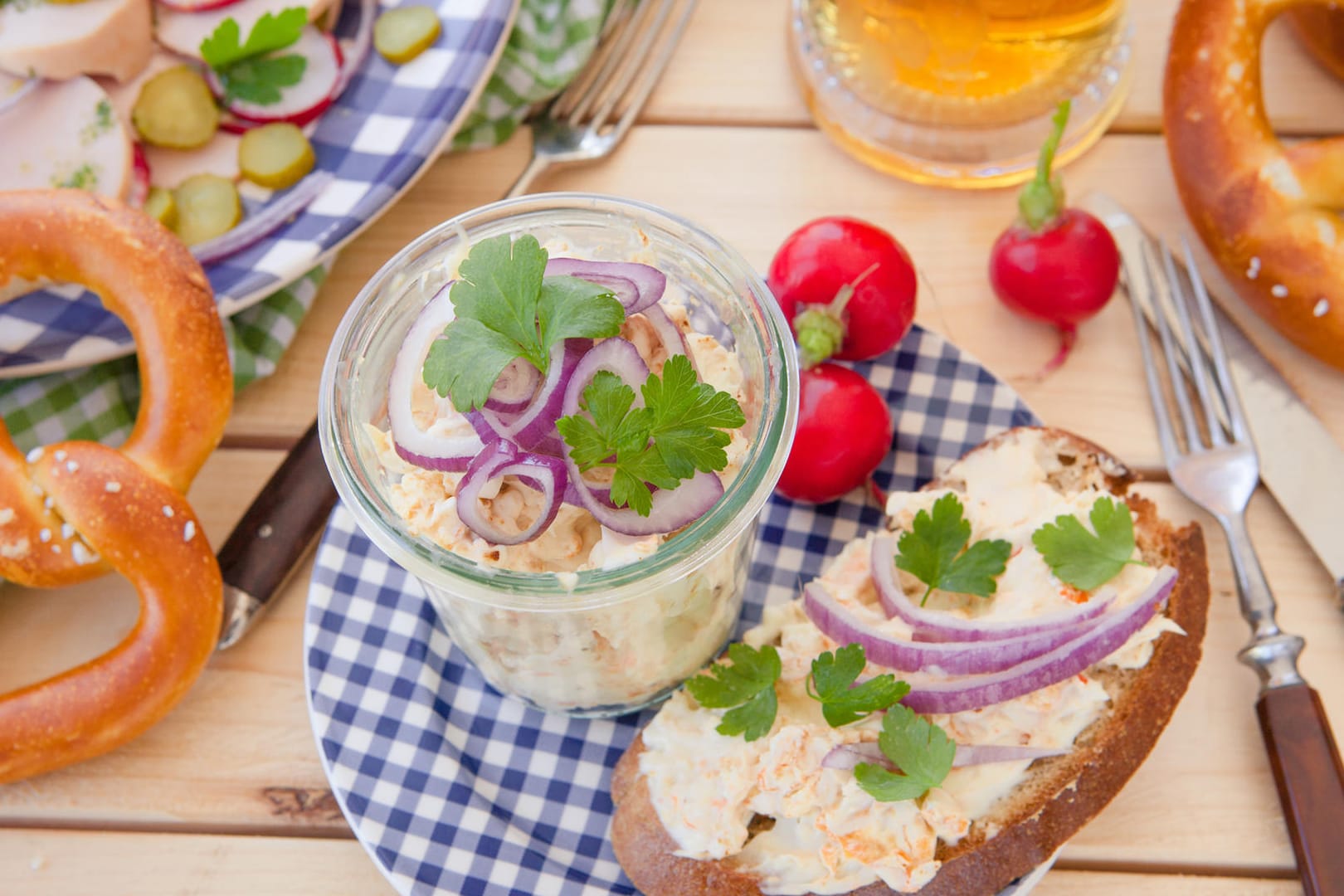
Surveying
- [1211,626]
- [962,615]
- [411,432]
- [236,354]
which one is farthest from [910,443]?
[236,354]

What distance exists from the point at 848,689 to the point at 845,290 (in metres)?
0.74

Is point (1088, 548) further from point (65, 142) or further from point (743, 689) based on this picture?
point (65, 142)

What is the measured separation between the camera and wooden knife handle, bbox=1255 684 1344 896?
1907 millimetres

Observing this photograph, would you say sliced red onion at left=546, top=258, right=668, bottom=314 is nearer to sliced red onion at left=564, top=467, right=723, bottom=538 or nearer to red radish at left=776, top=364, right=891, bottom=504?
sliced red onion at left=564, top=467, right=723, bottom=538

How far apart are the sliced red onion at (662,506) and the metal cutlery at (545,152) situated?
2.81 ft

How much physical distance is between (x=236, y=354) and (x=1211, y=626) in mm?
1958

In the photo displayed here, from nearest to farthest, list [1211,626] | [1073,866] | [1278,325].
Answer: [1073,866], [1211,626], [1278,325]

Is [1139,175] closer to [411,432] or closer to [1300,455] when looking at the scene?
[1300,455]

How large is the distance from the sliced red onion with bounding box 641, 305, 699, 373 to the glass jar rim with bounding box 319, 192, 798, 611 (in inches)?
5.7

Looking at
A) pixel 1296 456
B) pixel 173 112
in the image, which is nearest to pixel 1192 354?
pixel 1296 456

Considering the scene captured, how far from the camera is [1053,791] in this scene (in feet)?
5.99

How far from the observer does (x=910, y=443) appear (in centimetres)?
223

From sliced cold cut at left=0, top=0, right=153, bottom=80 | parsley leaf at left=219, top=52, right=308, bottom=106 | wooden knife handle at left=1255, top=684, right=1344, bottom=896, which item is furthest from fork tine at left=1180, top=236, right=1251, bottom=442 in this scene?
sliced cold cut at left=0, top=0, right=153, bottom=80

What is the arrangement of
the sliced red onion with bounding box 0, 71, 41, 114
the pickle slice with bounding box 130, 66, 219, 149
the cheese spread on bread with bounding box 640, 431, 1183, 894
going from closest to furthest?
the cheese spread on bread with bounding box 640, 431, 1183, 894 < the sliced red onion with bounding box 0, 71, 41, 114 < the pickle slice with bounding box 130, 66, 219, 149
